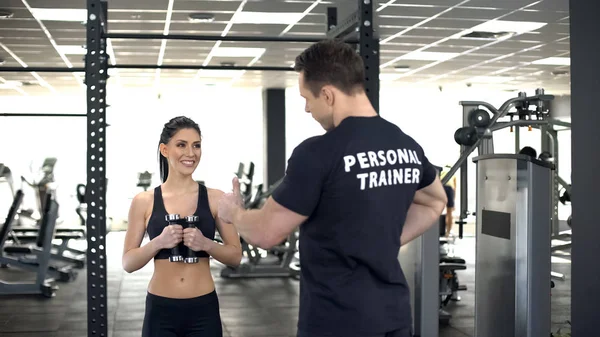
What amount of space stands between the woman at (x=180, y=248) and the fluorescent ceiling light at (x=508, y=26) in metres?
5.86

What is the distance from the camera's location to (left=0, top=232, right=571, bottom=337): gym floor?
5258mm

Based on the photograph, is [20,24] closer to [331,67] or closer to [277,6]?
[277,6]

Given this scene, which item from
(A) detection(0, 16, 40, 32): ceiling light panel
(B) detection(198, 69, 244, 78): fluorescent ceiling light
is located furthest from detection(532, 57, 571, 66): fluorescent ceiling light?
(A) detection(0, 16, 40, 32): ceiling light panel

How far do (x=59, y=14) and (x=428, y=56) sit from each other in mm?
4805

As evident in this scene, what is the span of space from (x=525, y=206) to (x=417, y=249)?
924 mm

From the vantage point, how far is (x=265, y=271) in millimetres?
8023

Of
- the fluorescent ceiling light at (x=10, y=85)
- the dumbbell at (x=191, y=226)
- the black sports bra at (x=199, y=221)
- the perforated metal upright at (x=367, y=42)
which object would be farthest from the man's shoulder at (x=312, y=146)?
the fluorescent ceiling light at (x=10, y=85)

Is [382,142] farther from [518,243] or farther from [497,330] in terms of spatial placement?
[497,330]

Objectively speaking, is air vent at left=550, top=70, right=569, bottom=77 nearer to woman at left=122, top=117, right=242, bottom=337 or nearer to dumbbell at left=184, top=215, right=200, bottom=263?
woman at left=122, top=117, right=242, bottom=337

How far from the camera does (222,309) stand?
6.06 metres

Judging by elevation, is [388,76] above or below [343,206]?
above

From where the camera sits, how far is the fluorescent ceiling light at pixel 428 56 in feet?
31.4

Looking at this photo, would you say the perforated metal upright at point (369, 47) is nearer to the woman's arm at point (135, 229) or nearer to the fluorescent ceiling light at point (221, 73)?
the woman's arm at point (135, 229)

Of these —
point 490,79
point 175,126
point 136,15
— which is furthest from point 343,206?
point 490,79
